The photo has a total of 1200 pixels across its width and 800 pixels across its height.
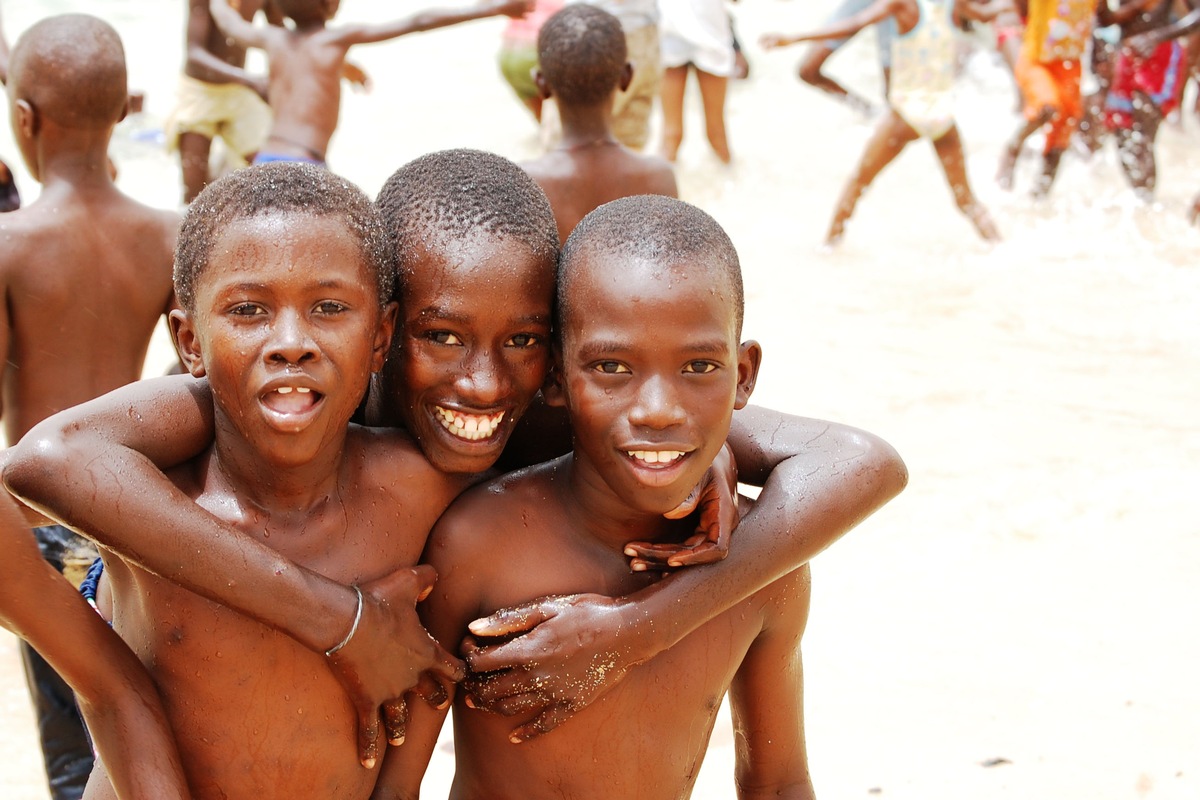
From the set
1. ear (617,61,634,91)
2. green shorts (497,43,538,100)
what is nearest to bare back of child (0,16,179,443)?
ear (617,61,634,91)

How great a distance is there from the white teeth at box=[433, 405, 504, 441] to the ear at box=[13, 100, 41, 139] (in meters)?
1.90

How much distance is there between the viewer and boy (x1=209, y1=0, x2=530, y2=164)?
5.66m

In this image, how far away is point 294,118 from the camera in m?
5.68

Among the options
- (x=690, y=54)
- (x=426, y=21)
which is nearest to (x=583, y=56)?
(x=426, y=21)

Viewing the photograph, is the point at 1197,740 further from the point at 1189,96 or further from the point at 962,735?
the point at 1189,96

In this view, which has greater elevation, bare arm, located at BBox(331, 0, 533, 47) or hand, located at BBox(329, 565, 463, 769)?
bare arm, located at BBox(331, 0, 533, 47)

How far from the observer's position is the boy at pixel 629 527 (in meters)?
1.75

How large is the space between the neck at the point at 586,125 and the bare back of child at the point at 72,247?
185 centimetres

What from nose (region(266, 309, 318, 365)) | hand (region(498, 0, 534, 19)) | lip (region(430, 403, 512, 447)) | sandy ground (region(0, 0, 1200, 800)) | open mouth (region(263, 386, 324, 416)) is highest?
hand (region(498, 0, 534, 19))

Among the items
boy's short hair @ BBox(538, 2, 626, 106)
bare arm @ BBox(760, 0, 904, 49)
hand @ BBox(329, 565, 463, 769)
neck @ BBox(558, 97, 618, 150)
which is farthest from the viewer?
bare arm @ BBox(760, 0, 904, 49)

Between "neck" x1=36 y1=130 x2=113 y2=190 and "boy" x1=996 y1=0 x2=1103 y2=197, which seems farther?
"boy" x1=996 y1=0 x2=1103 y2=197

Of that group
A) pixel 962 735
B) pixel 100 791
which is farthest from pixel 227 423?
pixel 962 735

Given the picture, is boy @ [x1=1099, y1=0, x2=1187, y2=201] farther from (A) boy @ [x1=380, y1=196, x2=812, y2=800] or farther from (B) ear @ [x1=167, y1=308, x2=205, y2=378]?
(B) ear @ [x1=167, y1=308, x2=205, y2=378]

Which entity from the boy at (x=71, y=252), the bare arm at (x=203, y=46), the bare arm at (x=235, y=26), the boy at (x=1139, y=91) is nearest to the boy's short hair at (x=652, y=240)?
the boy at (x=71, y=252)
